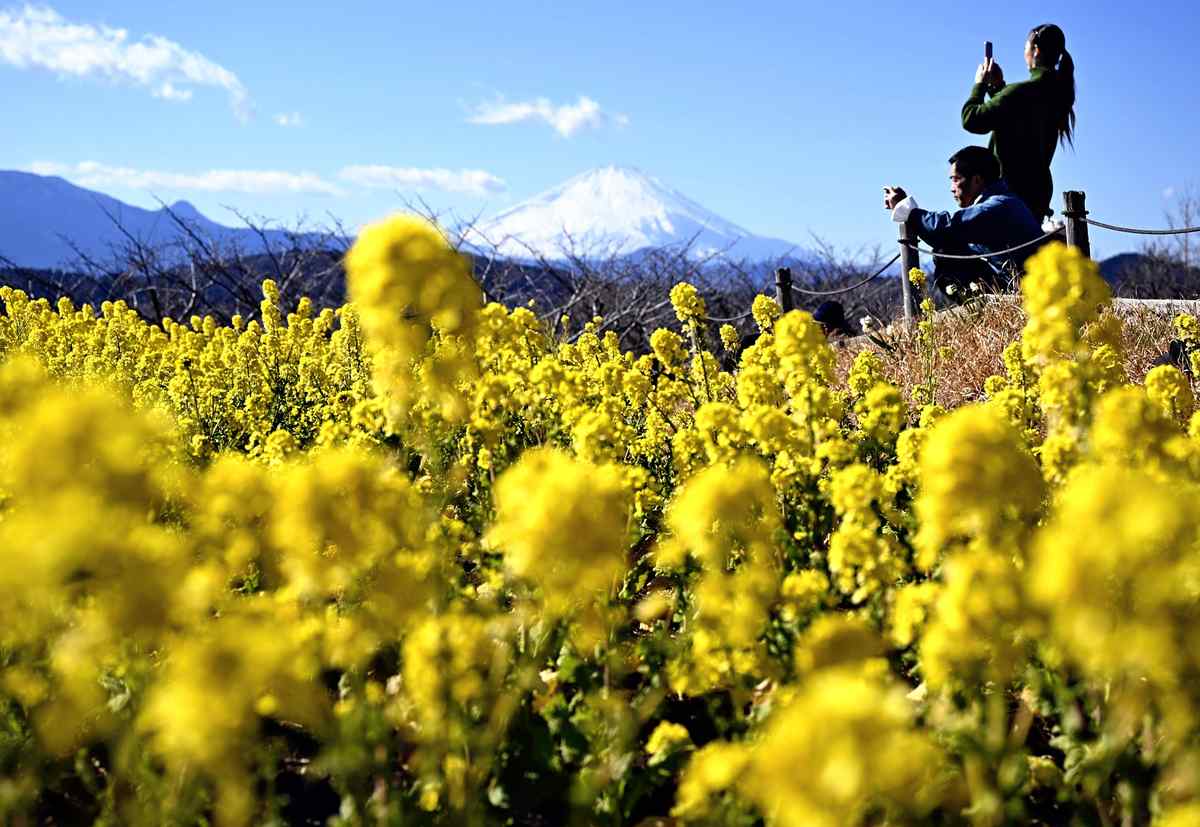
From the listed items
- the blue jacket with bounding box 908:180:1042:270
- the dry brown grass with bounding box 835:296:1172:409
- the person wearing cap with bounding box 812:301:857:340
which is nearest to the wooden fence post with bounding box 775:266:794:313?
the person wearing cap with bounding box 812:301:857:340

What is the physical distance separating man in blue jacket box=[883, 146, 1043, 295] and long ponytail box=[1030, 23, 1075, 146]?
711 mm

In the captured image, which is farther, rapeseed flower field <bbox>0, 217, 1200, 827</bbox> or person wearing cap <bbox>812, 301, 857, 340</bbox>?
person wearing cap <bbox>812, 301, 857, 340</bbox>

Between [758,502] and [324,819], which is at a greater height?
[758,502]

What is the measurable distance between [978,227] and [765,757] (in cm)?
852

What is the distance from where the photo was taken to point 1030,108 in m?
8.93

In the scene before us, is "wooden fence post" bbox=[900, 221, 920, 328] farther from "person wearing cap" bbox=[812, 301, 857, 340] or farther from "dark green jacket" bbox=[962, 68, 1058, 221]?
"dark green jacket" bbox=[962, 68, 1058, 221]

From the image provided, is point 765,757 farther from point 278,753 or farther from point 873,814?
point 278,753

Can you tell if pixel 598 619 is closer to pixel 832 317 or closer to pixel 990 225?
pixel 990 225

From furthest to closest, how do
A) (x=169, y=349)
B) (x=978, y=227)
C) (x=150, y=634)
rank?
(x=978, y=227), (x=169, y=349), (x=150, y=634)

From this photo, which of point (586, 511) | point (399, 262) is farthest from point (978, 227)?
point (586, 511)

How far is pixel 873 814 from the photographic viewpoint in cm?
Answer: 233

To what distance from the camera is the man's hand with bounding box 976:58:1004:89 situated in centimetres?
908

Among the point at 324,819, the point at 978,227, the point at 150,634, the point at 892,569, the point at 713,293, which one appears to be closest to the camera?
the point at 150,634

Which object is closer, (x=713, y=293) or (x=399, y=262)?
(x=399, y=262)
